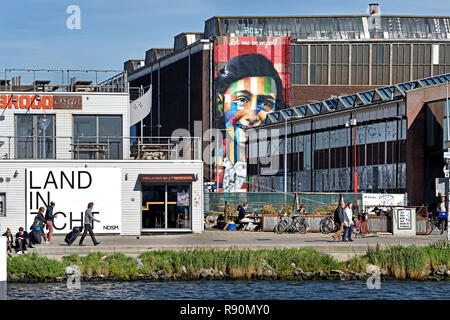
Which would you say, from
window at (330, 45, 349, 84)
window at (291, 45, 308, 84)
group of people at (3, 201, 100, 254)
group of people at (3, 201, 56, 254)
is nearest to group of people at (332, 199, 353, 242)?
group of people at (3, 201, 100, 254)

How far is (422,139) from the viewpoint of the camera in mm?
78062

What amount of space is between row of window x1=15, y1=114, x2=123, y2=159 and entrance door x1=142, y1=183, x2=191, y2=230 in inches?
Answer: 125

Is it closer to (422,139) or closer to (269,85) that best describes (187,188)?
(422,139)

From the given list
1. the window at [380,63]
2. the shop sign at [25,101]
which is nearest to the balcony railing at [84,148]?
the shop sign at [25,101]

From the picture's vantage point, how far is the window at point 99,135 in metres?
44.9

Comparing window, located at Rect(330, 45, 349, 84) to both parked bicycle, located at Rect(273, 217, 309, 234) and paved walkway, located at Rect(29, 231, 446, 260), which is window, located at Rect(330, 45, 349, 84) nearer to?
parked bicycle, located at Rect(273, 217, 309, 234)

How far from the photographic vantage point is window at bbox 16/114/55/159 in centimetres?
4506

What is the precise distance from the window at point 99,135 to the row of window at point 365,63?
298ft

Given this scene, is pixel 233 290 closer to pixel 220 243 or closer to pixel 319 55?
pixel 220 243

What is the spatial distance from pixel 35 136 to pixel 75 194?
463 cm

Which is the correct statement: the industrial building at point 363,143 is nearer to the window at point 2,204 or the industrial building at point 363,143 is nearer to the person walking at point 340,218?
the person walking at point 340,218

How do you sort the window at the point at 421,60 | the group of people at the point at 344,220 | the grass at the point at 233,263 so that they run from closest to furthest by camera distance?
the grass at the point at 233,263 → the group of people at the point at 344,220 → the window at the point at 421,60

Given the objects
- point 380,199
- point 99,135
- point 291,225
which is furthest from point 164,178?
point 380,199

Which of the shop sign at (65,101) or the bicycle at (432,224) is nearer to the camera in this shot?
the bicycle at (432,224)
